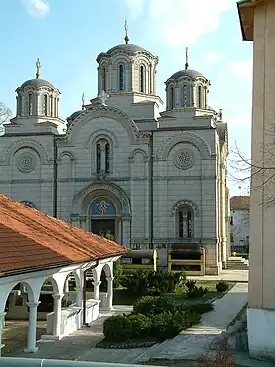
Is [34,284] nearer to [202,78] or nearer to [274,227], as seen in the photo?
[274,227]

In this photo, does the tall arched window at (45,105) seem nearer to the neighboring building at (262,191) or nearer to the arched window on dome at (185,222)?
the arched window on dome at (185,222)

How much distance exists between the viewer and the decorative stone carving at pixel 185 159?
34.9 m

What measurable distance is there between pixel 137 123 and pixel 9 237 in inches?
993

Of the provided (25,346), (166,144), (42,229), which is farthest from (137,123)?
(25,346)

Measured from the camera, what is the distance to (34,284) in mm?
12414

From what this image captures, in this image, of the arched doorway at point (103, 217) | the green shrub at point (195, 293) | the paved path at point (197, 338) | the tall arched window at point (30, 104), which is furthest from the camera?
the tall arched window at point (30, 104)

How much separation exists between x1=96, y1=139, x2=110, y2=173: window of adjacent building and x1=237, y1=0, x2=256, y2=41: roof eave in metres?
23.7

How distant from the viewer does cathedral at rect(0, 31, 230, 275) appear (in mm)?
34750

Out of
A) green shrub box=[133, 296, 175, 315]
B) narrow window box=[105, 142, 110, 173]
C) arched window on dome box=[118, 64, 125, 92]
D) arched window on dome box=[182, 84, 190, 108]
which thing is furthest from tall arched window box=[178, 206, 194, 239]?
green shrub box=[133, 296, 175, 315]

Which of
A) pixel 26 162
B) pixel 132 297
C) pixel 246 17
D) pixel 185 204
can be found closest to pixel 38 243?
pixel 246 17

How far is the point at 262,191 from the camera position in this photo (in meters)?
11.1

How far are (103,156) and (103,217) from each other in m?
3.99

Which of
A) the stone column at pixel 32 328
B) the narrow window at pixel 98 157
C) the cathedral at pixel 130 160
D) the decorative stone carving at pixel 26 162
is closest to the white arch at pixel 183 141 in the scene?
the cathedral at pixel 130 160

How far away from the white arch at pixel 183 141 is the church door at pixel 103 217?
184 inches
